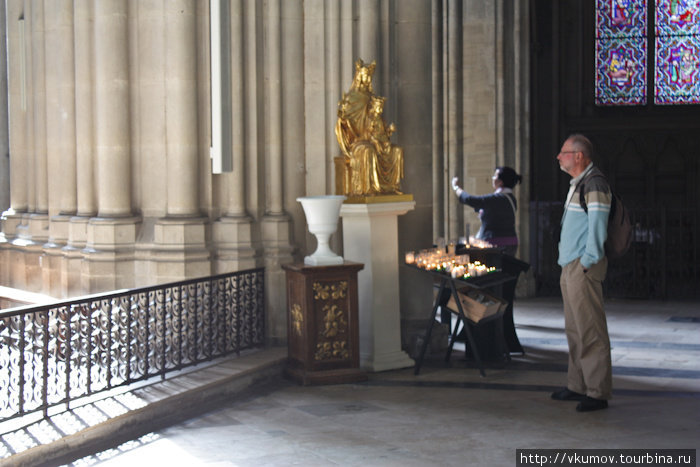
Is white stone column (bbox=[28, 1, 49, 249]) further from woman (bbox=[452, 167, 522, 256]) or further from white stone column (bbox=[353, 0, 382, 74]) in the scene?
woman (bbox=[452, 167, 522, 256])

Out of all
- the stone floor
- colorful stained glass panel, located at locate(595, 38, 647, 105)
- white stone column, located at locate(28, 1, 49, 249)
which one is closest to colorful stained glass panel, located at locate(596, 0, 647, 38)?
colorful stained glass panel, located at locate(595, 38, 647, 105)

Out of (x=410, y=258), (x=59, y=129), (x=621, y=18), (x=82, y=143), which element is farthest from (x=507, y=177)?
(x=621, y=18)

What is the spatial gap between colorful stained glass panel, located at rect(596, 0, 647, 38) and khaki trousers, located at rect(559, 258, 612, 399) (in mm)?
12359

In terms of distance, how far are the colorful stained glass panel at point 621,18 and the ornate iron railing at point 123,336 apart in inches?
466

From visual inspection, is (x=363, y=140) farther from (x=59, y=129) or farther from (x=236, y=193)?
Answer: (x=59, y=129)

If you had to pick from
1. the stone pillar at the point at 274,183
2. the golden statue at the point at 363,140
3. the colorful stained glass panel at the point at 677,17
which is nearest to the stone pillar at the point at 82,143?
the stone pillar at the point at 274,183

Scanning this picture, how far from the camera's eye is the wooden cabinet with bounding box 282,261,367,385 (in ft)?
23.2

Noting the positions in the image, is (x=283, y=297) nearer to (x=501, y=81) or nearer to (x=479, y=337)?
(x=479, y=337)

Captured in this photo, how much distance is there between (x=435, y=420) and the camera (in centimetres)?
602

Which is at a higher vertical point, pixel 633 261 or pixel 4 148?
pixel 4 148

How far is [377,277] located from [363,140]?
1.13 meters

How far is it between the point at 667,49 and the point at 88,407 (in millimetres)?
14421

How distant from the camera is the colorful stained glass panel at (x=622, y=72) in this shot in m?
17.4

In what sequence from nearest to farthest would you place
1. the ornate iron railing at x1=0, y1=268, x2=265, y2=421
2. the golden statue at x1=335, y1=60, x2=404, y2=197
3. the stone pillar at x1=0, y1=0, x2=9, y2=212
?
1. the ornate iron railing at x1=0, y1=268, x2=265, y2=421
2. the golden statue at x1=335, y1=60, x2=404, y2=197
3. the stone pillar at x1=0, y1=0, x2=9, y2=212
